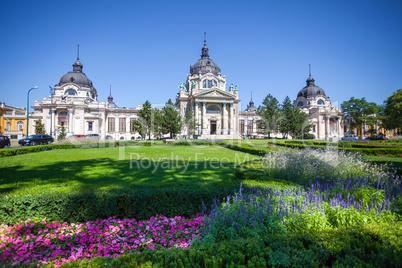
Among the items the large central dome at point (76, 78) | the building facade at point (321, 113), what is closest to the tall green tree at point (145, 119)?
the large central dome at point (76, 78)

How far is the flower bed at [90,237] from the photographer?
3070mm

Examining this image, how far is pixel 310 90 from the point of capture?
67812 millimetres

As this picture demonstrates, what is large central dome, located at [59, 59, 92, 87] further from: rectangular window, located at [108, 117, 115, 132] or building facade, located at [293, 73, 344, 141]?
building facade, located at [293, 73, 344, 141]

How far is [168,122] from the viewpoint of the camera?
34.8 meters

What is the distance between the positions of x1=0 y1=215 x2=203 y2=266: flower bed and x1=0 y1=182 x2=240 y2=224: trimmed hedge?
0.53ft

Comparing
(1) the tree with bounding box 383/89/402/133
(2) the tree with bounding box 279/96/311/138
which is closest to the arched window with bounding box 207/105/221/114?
(2) the tree with bounding box 279/96/311/138

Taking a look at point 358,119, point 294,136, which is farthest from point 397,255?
point 358,119

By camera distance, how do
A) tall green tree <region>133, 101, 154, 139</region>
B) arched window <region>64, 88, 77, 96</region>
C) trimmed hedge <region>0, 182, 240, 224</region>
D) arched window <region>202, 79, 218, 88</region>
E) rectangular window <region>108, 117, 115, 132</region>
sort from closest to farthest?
1. trimmed hedge <region>0, 182, 240, 224</region>
2. tall green tree <region>133, 101, 154, 139</region>
3. arched window <region>202, 79, 218, 88</region>
4. arched window <region>64, 88, 77, 96</region>
5. rectangular window <region>108, 117, 115, 132</region>

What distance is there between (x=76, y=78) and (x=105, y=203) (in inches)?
2450

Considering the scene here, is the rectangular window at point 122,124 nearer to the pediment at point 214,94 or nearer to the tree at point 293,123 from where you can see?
the pediment at point 214,94

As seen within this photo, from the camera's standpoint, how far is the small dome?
6716 cm

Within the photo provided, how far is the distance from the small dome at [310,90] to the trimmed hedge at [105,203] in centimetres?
7292

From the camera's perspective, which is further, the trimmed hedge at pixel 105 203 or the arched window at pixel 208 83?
the arched window at pixel 208 83

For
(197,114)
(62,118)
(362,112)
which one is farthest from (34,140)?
(362,112)
